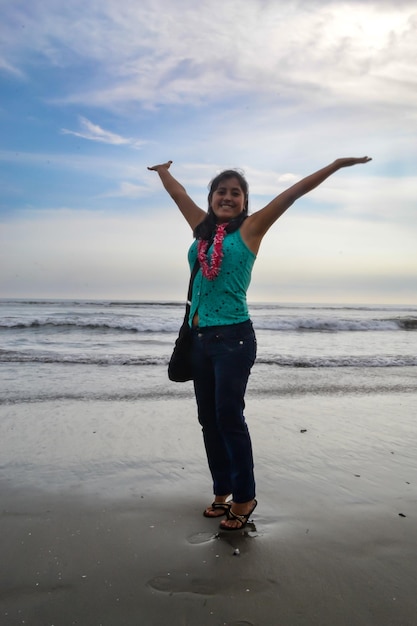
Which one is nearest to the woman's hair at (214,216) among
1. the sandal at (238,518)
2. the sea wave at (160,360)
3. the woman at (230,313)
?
the woman at (230,313)

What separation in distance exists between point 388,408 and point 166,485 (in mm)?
3400

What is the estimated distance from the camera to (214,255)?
278 centimetres

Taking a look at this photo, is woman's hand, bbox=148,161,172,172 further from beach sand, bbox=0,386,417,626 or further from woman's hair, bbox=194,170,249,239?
beach sand, bbox=0,386,417,626

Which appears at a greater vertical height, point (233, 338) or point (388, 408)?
point (233, 338)

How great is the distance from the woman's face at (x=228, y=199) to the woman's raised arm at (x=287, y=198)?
0.20 m

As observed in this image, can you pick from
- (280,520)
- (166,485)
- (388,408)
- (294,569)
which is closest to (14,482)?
(166,485)

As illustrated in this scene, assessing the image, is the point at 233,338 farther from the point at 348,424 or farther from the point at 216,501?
the point at 348,424

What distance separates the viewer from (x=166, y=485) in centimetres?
343

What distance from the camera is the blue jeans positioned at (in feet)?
8.96

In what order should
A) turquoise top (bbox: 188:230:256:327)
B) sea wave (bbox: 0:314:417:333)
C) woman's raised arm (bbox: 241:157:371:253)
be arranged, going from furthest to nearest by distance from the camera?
sea wave (bbox: 0:314:417:333), turquoise top (bbox: 188:230:256:327), woman's raised arm (bbox: 241:157:371:253)

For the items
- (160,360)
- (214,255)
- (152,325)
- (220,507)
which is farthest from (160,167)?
(152,325)

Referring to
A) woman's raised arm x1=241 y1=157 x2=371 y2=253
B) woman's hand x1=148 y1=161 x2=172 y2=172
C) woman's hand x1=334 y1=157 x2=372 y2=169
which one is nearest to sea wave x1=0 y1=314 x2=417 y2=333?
woman's hand x1=148 y1=161 x2=172 y2=172

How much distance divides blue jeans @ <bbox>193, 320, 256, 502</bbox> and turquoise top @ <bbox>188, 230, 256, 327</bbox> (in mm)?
56

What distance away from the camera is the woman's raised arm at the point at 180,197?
314cm
